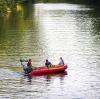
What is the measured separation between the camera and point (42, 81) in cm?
6544

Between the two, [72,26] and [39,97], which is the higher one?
[39,97]

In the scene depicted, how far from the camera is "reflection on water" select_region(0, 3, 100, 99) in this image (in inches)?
2365

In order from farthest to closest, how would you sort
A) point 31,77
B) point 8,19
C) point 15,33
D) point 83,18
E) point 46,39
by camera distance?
point 83,18, point 8,19, point 15,33, point 46,39, point 31,77

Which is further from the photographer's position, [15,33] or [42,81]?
[15,33]

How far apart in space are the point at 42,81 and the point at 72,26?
80.2 m

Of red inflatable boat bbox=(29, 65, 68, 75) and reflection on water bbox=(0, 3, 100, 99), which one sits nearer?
reflection on water bbox=(0, 3, 100, 99)

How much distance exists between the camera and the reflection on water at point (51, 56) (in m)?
60.1

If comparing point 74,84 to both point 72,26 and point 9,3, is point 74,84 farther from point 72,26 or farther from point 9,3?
point 9,3

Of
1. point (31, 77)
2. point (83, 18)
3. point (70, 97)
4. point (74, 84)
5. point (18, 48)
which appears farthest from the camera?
point (83, 18)

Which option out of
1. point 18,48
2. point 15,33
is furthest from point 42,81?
point 15,33

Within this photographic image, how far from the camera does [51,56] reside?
87250 millimetres

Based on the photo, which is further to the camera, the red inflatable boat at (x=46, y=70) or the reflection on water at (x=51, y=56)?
the red inflatable boat at (x=46, y=70)

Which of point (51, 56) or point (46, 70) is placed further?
point (51, 56)

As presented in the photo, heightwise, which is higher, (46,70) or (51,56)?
(46,70)
